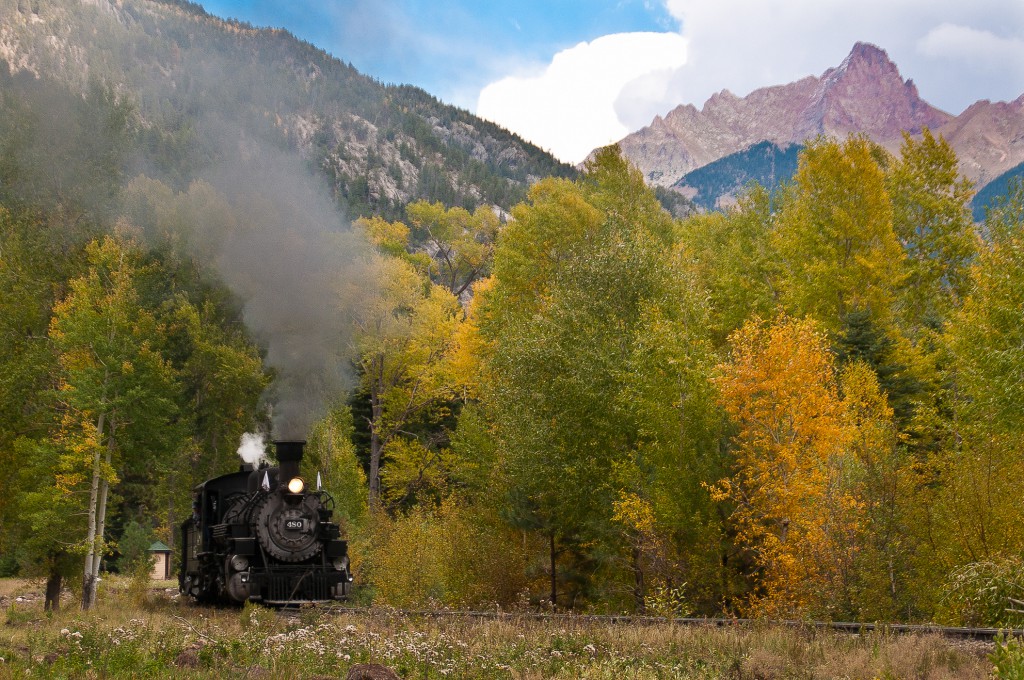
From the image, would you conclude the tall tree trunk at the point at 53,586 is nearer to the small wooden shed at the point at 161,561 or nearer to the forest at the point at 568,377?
the forest at the point at 568,377

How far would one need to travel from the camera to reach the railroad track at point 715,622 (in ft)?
40.9

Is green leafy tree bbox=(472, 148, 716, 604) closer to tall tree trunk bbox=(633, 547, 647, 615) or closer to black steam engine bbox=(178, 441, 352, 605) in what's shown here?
tall tree trunk bbox=(633, 547, 647, 615)

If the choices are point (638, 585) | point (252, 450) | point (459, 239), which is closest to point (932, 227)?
point (638, 585)

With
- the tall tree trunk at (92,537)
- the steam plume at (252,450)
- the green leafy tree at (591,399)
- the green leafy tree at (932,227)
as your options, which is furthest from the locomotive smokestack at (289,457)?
the green leafy tree at (932,227)

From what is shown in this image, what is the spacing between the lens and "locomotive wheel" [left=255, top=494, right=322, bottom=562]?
72.0ft

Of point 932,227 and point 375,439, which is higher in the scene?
point 932,227

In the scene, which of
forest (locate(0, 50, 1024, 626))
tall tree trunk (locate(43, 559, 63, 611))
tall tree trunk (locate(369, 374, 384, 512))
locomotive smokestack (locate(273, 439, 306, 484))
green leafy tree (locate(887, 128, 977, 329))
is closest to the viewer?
forest (locate(0, 50, 1024, 626))

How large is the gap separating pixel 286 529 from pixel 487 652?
34.7ft

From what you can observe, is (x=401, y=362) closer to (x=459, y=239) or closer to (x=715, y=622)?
(x=459, y=239)

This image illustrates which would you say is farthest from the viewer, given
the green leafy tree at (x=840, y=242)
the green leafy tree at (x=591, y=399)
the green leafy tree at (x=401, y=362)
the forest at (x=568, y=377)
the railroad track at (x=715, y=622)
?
the green leafy tree at (x=401, y=362)

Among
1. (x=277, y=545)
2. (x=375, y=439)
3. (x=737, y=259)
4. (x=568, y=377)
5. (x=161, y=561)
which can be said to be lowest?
(x=277, y=545)

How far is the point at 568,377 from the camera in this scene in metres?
28.7

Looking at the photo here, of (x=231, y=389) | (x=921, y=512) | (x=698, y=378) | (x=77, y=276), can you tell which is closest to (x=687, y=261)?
(x=698, y=378)

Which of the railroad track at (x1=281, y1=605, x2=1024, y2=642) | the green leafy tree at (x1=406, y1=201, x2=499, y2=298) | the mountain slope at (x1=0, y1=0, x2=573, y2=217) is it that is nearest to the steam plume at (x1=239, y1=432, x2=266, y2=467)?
the railroad track at (x1=281, y1=605, x2=1024, y2=642)
